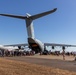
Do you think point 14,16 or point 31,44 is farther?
point 31,44

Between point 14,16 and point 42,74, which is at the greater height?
point 14,16

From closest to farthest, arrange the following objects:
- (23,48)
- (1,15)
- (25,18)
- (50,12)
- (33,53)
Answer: (50,12)
(1,15)
(25,18)
(33,53)
(23,48)

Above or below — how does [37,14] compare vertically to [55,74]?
above

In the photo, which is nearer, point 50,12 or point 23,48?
point 50,12

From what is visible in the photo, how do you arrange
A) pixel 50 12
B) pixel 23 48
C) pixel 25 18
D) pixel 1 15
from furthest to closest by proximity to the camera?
pixel 23 48, pixel 25 18, pixel 1 15, pixel 50 12

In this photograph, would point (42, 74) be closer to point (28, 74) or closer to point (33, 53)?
point (28, 74)

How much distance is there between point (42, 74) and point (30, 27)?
44.2 m

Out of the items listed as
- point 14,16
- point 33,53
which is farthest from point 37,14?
point 33,53

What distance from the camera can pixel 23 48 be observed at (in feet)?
263

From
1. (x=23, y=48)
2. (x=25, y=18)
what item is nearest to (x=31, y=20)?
(x=25, y=18)

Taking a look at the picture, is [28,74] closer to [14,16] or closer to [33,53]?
[14,16]

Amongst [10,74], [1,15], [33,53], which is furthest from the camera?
[33,53]

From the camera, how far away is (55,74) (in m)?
16.6

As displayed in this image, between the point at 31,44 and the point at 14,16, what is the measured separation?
8.66 m
